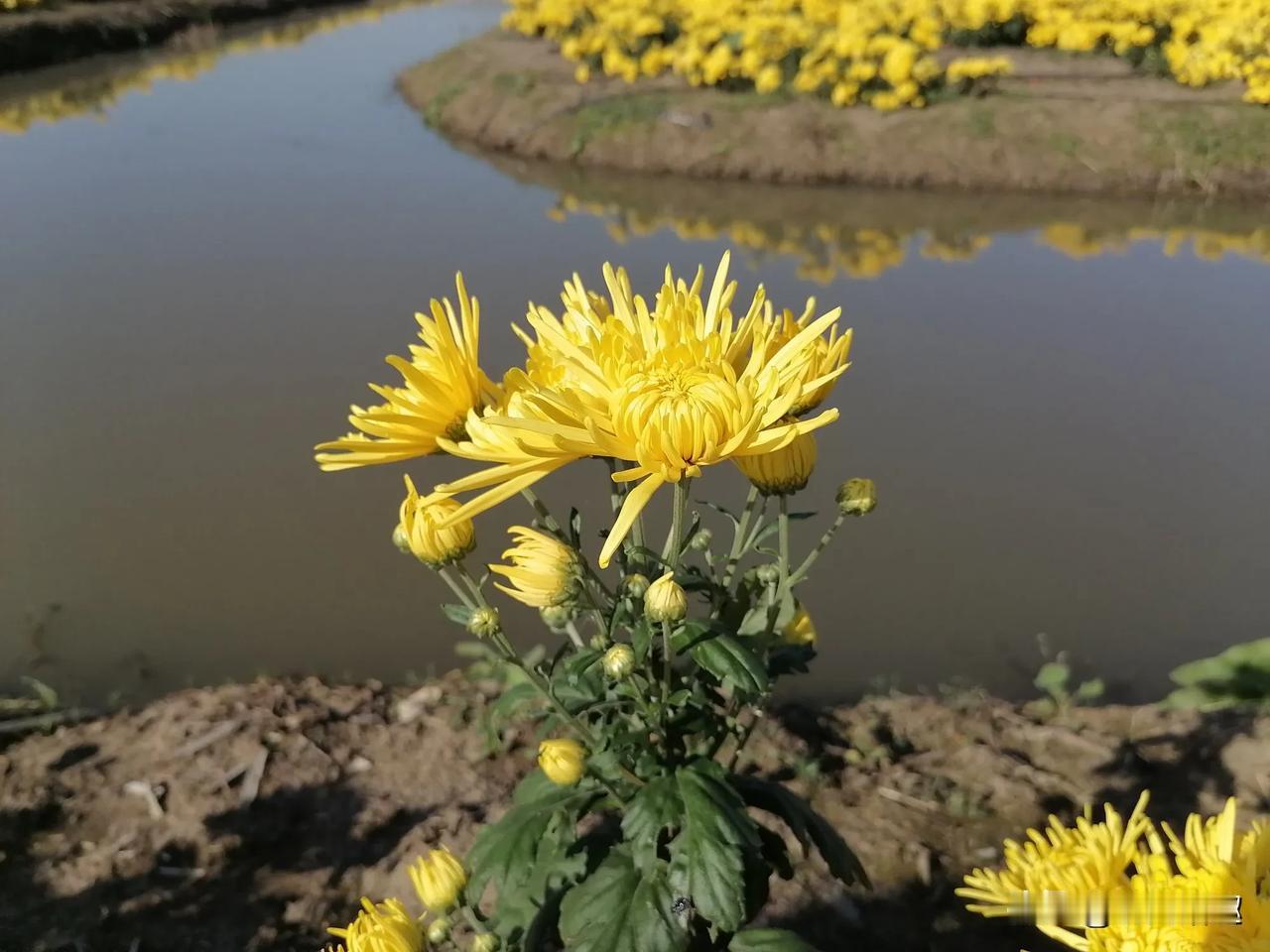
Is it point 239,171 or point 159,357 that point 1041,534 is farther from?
point 239,171

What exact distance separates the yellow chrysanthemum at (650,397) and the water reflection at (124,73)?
11515mm

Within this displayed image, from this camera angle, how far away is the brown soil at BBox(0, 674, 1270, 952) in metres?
2.19

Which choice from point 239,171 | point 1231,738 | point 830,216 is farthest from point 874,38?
point 1231,738

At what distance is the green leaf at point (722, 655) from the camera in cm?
108

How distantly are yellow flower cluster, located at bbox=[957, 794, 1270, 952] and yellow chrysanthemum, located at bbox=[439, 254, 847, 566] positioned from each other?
554mm

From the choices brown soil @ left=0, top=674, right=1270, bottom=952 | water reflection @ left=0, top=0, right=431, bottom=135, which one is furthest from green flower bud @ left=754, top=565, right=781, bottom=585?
water reflection @ left=0, top=0, right=431, bottom=135

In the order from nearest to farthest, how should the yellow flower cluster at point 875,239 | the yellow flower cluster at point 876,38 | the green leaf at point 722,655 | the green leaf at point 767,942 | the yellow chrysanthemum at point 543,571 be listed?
the green leaf at point 722,655, the yellow chrysanthemum at point 543,571, the green leaf at point 767,942, the yellow flower cluster at point 875,239, the yellow flower cluster at point 876,38

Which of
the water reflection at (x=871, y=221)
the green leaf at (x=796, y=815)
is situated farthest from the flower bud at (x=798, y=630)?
the water reflection at (x=871, y=221)

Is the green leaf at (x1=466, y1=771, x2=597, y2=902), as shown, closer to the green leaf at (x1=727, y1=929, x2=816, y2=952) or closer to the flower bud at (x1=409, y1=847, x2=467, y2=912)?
the flower bud at (x1=409, y1=847, x2=467, y2=912)

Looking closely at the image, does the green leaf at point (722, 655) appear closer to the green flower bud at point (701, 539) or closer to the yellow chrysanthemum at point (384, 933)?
the green flower bud at point (701, 539)

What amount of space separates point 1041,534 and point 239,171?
7.78 meters

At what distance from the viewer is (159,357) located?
478cm

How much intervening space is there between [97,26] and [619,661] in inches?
733

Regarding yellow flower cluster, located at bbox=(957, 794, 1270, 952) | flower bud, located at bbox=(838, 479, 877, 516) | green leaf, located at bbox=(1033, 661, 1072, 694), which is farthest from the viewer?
green leaf, located at bbox=(1033, 661, 1072, 694)
